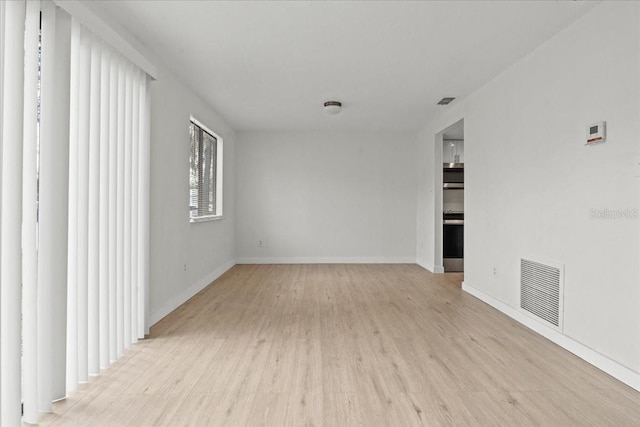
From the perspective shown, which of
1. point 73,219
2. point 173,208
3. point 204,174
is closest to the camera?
point 73,219

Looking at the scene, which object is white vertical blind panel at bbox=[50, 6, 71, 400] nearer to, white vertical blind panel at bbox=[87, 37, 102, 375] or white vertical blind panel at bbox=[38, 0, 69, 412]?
white vertical blind panel at bbox=[38, 0, 69, 412]

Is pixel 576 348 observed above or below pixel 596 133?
below

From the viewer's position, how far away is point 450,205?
706 cm

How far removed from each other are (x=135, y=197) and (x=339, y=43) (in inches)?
86.5

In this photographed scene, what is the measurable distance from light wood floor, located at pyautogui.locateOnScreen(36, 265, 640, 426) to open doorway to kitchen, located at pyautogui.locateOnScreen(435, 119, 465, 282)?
8.10 ft

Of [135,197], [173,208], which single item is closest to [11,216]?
[135,197]

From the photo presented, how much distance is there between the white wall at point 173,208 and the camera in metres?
3.77

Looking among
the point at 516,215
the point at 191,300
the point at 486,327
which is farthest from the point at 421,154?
the point at 191,300

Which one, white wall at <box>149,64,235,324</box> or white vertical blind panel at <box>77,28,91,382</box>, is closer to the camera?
white vertical blind panel at <box>77,28,91,382</box>

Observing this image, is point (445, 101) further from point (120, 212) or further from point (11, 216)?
point (11, 216)

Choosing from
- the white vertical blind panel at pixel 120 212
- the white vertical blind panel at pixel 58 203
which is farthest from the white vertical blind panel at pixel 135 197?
the white vertical blind panel at pixel 58 203

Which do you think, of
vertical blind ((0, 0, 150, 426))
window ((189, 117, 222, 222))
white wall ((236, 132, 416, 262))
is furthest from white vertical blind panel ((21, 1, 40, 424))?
white wall ((236, 132, 416, 262))

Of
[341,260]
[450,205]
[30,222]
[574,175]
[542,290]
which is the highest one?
[574,175]

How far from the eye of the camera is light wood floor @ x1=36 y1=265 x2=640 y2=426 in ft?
6.85
